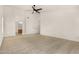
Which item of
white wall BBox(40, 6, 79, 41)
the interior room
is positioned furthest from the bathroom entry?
white wall BBox(40, 6, 79, 41)

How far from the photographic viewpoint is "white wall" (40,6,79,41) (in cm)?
177

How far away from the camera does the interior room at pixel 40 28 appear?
1752 mm

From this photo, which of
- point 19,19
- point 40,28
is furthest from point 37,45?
point 19,19

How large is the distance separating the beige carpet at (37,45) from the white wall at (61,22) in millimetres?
76

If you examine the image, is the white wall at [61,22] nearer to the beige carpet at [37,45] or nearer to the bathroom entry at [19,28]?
the beige carpet at [37,45]

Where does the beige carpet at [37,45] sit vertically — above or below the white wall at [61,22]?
below

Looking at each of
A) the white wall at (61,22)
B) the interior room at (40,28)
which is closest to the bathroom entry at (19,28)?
the interior room at (40,28)

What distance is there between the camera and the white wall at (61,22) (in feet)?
5.80

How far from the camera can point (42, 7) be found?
1796 mm

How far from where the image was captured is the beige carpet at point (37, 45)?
173cm

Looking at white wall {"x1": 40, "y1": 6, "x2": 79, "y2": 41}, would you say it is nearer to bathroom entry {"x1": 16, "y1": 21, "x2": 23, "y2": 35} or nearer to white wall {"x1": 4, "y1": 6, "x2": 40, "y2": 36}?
white wall {"x1": 4, "y1": 6, "x2": 40, "y2": 36}

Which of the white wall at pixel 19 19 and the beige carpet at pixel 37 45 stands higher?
the white wall at pixel 19 19
